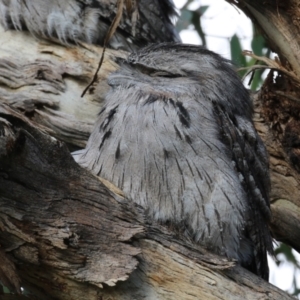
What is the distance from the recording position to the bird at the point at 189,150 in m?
2.76

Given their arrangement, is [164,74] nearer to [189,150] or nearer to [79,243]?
[189,150]

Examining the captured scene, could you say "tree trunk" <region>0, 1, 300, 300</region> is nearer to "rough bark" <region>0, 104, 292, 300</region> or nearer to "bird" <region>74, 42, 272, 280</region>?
"rough bark" <region>0, 104, 292, 300</region>

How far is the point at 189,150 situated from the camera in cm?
277

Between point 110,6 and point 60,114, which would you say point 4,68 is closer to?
point 60,114

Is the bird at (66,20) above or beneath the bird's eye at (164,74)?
beneath

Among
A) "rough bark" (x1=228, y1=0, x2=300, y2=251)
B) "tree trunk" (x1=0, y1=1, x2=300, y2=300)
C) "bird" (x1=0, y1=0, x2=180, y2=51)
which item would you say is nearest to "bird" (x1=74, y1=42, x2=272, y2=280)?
"tree trunk" (x1=0, y1=1, x2=300, y2=300)

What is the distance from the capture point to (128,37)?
4258 mm

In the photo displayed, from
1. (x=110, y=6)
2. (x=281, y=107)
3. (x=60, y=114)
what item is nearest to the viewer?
(x=281, y=107)

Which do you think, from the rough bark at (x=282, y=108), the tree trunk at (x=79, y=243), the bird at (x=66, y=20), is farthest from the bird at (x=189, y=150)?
the bird at (x=66, y=20)

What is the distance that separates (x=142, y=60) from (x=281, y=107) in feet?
2.63

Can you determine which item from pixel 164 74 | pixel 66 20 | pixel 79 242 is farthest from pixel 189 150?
pixel 66 20

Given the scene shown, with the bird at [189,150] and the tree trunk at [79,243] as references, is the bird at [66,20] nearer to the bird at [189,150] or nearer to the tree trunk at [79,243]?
the bird at [189,150]

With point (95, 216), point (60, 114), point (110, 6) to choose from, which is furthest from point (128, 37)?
point (95, 216)

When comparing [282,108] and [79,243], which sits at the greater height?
[282,108]
